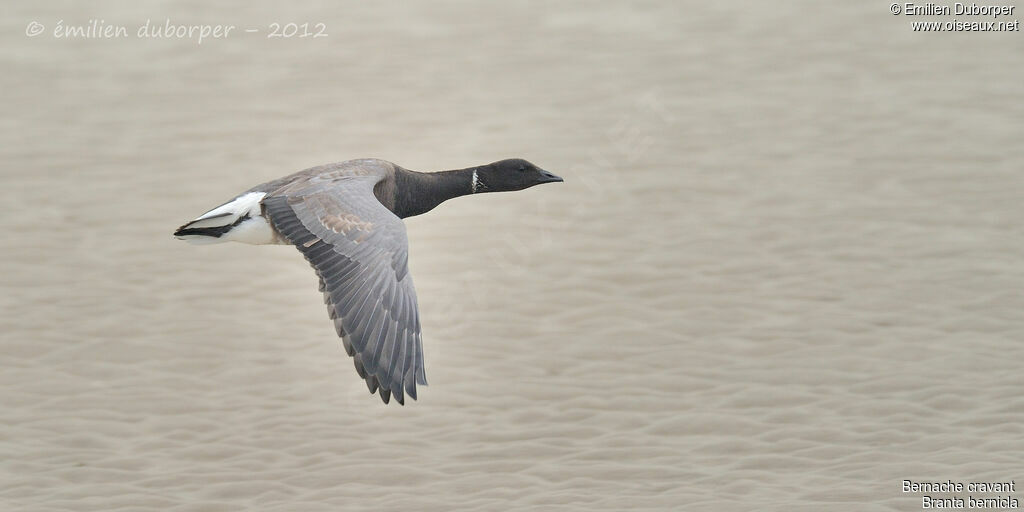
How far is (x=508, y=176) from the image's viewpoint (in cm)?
1109

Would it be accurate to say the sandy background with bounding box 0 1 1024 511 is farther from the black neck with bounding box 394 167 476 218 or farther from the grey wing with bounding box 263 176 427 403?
the grey wing with bounding box 263 176 427 403

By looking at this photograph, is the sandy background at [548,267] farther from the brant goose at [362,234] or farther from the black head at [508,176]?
the brant goose at [362,234]

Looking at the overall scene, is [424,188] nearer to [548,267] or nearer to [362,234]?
[362,234]

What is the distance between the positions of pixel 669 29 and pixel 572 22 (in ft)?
3.54

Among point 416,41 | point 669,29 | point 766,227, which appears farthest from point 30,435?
point 669,29

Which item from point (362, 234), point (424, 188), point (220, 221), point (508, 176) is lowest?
point (362, 234)

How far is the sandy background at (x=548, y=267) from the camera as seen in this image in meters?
10.4

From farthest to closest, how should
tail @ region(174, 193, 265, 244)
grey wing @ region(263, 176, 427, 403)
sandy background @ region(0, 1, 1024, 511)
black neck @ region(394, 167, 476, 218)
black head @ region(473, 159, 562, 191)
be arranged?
1. black head @ region(473, 159, 562, 191)
2. black neck @ region(394, 167, 476, 218)
3. sandy background @ region(0, 1, 1024, 511)
4. tail @ region(174, 193, 265, 244)
5. grey wing @ region(263, 176, 427, 403)

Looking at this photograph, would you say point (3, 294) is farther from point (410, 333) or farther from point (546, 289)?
point (410, 333)

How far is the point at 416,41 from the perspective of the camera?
60.2 feet

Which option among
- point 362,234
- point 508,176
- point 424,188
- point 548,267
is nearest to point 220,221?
point 362,234

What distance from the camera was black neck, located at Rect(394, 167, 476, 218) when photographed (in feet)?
34.7

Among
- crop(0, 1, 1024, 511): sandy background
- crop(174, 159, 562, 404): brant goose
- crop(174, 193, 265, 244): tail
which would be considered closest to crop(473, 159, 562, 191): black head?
crop(174, 159, 562, 404): brant goose

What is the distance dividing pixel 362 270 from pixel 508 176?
2.52m
